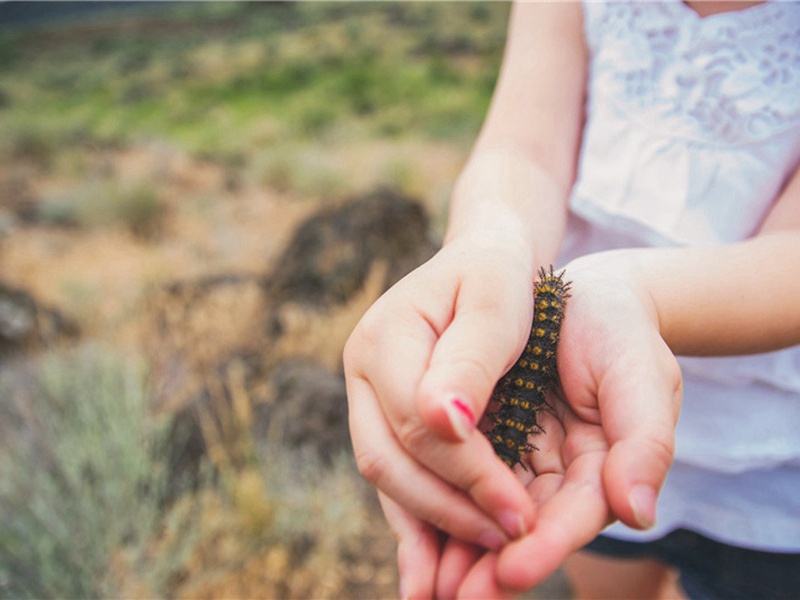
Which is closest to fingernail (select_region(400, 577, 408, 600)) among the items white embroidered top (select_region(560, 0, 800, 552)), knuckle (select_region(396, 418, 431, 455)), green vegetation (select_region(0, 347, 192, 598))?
knuckle (select_region(396, 418, 431, 455))

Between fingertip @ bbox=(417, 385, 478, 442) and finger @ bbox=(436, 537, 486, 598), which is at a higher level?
fingertip @ bbox=(417, 385, 478, 442)

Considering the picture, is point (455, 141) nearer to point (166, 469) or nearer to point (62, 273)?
point (62, 273)

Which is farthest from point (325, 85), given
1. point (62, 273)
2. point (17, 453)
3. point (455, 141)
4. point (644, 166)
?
point (644, 166)

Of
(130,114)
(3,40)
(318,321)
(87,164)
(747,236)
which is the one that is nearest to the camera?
(747,236)

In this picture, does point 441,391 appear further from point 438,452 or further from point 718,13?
point 718,13

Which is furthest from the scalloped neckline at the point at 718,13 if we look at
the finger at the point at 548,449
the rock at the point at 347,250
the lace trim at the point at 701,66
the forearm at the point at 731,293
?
the rock at the point at 347,250

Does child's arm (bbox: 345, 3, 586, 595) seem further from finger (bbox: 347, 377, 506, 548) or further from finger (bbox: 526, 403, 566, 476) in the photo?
finger (bbox: 526, 403, 566, 476)

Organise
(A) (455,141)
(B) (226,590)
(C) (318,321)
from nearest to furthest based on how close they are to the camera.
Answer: (B) (226,590) < (C) (318,321) < (A) (455,141)
